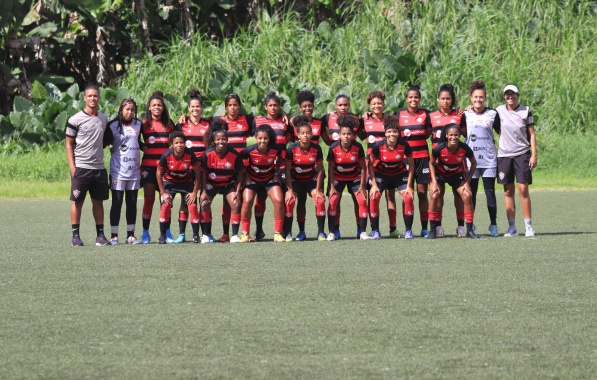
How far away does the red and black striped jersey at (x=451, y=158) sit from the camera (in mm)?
11898

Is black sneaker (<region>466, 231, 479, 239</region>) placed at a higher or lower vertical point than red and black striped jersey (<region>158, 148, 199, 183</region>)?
lower

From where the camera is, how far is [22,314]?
287 inches

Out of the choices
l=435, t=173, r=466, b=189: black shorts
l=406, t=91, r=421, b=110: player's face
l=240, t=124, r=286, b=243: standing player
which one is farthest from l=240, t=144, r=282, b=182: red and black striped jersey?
l=435, t=173, r=466, b=189: black shorts

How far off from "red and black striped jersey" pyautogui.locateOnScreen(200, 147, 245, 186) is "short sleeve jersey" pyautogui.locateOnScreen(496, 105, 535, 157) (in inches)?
110

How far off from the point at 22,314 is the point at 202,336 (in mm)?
1457

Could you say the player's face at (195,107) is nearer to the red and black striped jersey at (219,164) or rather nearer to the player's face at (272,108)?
the red and black striped jersey at (219,164)

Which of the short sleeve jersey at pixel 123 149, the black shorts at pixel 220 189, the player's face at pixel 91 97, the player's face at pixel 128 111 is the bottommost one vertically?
the black shorts at pixel 220 189

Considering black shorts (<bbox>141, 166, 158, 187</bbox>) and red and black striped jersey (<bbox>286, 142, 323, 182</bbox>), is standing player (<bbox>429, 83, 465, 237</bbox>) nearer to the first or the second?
red and black striped jersey (<bbox>286, 142, 323, 182</bbox>)

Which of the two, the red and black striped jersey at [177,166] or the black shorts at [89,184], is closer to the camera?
the black shorts at [89,184]

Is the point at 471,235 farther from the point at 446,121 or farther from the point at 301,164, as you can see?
the point at 301,164

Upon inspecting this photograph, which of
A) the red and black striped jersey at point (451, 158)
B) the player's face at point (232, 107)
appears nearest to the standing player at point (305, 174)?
the player's face at point (232, 107)

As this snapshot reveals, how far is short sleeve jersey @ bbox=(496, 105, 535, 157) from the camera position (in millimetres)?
11852

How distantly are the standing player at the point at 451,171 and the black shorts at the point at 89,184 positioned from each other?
341 cm

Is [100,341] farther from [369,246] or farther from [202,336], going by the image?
[369,246]
